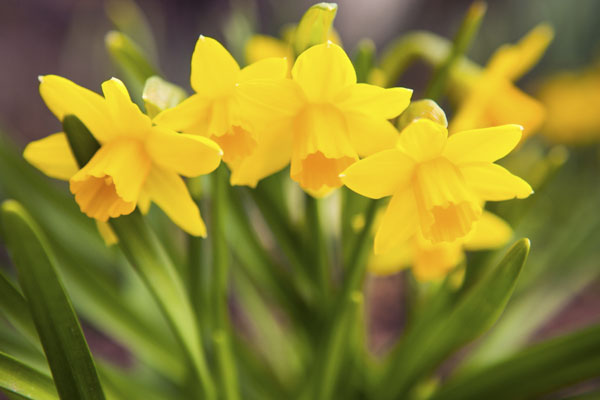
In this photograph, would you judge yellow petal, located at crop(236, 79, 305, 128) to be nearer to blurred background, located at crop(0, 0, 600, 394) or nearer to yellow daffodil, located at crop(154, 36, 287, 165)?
yellow daffodil, located at crop(154, 36, 287, 165)

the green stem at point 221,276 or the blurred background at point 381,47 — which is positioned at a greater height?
the blurred background at point 381,47

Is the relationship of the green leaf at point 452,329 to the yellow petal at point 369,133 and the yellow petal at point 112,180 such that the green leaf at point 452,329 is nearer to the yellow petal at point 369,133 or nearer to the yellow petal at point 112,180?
the yellow petal at point 369,133

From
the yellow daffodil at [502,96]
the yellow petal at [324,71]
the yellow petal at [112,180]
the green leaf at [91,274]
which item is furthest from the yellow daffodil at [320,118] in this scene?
the green leaf at [91,274]

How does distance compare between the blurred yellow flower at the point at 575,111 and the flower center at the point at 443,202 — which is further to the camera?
the blurred yellow flower at the point at 575,111

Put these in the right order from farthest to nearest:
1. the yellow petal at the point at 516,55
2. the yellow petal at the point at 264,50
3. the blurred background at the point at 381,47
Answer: the blurred background at the point at 381,47 → the yellow petal at the point at 264,50 → the yellow petal at the point at 516,55

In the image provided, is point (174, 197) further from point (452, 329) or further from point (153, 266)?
point (452, 329)

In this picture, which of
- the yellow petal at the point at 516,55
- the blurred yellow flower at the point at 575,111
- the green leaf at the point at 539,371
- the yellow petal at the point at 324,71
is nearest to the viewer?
the yellow petal at the point at 324,71
